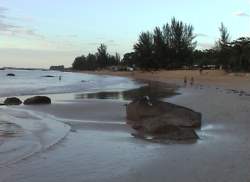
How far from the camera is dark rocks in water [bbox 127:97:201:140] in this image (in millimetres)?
12641

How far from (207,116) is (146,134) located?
5.79m

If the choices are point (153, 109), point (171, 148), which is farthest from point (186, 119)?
point (171, 148)

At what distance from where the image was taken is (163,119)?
14195 millimetres

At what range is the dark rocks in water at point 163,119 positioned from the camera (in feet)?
41.5

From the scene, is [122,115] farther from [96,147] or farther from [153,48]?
[153,48]

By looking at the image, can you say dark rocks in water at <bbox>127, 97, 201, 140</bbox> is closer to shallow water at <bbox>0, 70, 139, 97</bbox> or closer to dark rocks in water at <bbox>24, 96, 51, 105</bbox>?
dark rocks in water at <bbox>24, 96, 51, 105</bbox>

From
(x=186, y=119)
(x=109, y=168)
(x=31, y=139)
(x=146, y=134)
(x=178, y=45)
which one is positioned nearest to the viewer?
(x=109, y=168)

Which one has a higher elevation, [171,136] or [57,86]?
[171,136]

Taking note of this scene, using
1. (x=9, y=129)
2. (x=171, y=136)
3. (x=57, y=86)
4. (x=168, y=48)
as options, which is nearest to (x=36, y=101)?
(x=9, y=129)

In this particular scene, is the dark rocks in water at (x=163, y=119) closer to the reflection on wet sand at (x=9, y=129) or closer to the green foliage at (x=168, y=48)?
the reflection on wet sand at (x=9, y=129)

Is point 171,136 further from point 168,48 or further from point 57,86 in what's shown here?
point 168,48

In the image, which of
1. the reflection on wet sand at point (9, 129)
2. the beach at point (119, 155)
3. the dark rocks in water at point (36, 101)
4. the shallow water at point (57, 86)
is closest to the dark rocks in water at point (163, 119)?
the beach at point (119, 155)

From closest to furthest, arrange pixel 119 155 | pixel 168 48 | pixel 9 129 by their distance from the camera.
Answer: pixel 119 155 < pixel 9 129 < pixel 168 48

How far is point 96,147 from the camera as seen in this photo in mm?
11148
